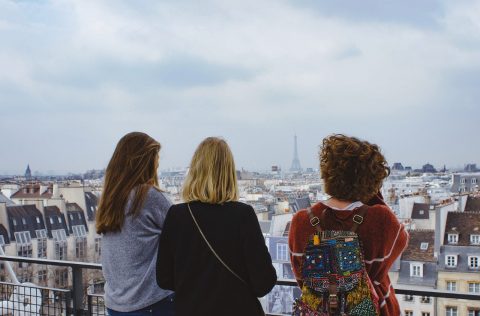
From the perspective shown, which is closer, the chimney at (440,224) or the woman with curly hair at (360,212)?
the woman with curly hair at (360,212)

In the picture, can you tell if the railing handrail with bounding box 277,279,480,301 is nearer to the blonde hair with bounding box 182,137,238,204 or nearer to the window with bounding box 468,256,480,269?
the blonde hair with bounding box 182,137,238,204

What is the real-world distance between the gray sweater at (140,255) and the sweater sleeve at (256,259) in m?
0.37

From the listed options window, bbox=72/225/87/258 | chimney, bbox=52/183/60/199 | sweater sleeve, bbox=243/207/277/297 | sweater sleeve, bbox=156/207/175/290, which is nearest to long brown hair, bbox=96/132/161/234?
sweater sleeve, bbox=156/207/175/290

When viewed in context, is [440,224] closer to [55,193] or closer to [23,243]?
[55,193]

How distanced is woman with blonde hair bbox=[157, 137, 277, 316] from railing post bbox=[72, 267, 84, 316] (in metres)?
1.15

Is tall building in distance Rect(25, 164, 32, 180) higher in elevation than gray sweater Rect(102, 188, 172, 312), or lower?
higher

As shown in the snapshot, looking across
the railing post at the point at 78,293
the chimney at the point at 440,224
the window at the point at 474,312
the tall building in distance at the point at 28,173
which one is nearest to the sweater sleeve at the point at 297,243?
the window at the point at 474,312

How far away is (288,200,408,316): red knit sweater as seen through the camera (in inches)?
51.0

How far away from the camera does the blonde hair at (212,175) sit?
1.40 metres

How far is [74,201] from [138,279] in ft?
34.9

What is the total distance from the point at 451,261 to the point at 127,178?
12714mm

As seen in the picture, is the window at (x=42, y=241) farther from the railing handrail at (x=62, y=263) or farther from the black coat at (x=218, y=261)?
the black coat at (x=218, y=261)

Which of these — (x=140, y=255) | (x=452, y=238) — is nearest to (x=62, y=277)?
(x=140, y=255)

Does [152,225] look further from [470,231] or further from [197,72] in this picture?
[470,231]
